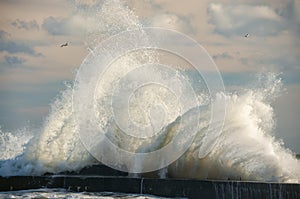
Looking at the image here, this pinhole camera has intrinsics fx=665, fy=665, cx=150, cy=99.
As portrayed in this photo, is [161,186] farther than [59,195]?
Yes

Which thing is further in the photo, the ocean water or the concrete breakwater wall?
the ocean water

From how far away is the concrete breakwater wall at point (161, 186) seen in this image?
17.0 meters

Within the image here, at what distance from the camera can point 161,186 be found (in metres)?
18.4

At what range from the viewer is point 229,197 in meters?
17.4

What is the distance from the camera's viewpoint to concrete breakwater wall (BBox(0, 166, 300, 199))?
16984mm

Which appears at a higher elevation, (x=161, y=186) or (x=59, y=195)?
(x=161, y=186)

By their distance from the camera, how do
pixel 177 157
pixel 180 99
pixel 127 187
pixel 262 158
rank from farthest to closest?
pixel 180 99 < pixel 177 157 < pixel 262 158 < pixel 127 187

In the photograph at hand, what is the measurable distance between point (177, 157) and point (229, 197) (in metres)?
4.72

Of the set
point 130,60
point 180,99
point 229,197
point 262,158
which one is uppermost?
point 130,60

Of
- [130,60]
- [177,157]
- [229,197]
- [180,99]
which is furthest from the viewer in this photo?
[130,60]

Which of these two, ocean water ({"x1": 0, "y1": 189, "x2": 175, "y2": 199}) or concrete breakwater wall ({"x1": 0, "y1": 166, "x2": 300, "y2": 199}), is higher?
concrete breakwater wall ({"x1": 0, "y1": 166, "x2": 300, "y2": 199})

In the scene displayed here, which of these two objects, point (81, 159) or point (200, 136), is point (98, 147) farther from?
point (200, 136)

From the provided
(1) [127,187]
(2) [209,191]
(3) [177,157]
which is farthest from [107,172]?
(2) [209,191]

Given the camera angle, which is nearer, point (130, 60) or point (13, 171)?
point (13, 171)
